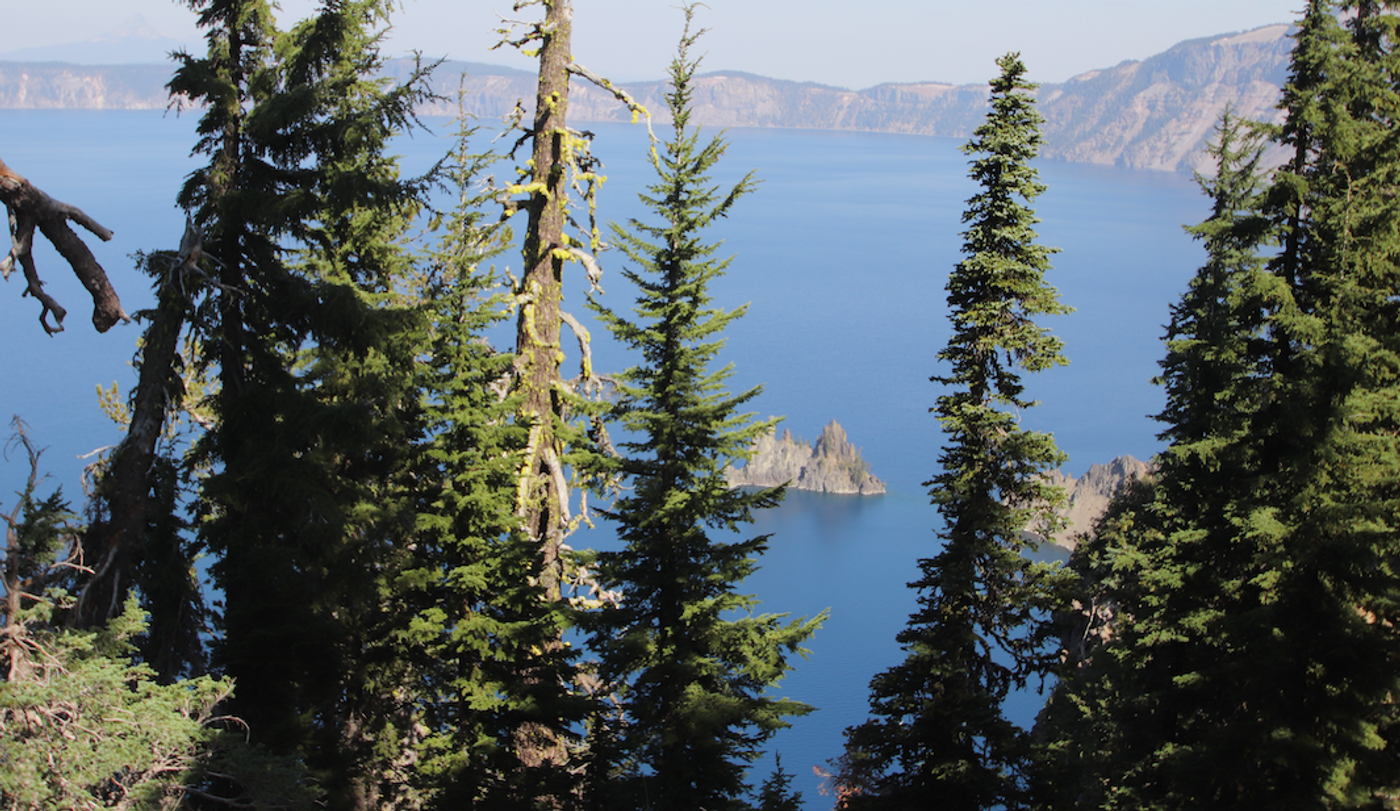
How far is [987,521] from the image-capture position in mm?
12852

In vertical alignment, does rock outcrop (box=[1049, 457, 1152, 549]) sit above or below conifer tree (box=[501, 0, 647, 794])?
below

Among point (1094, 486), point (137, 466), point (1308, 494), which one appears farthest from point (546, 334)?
point (1094, 486)

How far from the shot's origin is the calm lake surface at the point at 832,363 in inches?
2189

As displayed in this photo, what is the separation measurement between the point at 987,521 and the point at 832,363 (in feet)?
284

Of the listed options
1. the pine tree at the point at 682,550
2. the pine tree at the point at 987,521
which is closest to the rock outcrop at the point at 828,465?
the pine tree at the point at 987,521

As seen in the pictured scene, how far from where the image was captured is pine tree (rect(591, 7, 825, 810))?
38.6ft

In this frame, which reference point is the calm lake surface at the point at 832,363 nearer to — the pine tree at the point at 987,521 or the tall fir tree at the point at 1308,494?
the pine tree at the point at 987,521

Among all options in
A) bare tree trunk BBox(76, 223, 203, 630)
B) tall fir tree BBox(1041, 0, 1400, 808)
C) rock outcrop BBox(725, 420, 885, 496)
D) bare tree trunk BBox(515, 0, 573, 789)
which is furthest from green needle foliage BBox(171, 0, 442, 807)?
rock outcrop BBox(725, 420, 885, 496)

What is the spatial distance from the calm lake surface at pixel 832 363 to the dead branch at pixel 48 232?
828 inches

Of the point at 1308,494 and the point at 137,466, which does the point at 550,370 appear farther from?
the point at 1308,494

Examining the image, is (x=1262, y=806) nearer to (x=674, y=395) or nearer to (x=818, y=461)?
(x=674, y=395)

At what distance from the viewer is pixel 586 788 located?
1235cm

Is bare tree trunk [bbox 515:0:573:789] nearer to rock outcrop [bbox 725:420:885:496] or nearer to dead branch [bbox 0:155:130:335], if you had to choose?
dead branch [bbox 0:155:130:335]

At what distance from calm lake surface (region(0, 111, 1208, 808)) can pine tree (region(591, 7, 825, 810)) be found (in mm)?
14720
